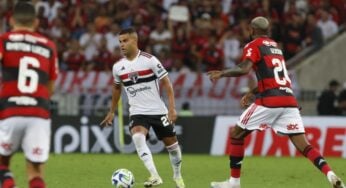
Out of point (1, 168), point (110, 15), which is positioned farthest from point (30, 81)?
point (110, 15)

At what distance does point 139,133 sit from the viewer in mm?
13023

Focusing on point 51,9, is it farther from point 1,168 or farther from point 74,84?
point 1,168

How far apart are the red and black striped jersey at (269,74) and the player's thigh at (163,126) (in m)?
1.46

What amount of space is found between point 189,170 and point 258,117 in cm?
472

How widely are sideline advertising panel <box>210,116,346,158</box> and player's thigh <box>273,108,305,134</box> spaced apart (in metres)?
10.1

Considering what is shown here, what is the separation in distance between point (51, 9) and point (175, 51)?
4.68 metres

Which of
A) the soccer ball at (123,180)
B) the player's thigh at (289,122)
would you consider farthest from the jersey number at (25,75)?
the player's thigh at (289,122)

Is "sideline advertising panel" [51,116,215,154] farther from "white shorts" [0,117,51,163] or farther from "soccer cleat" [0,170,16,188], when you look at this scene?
"white shorts" [0,117,51,163]

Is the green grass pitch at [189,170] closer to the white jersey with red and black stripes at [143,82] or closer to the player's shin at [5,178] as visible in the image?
the white jersey with red and black stripes at [143,82]

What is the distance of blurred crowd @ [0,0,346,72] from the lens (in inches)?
1021

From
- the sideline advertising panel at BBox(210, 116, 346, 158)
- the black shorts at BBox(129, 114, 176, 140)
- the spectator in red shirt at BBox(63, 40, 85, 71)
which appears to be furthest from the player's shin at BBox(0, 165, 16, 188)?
the spectator in red shirt at BBox(63, 40, 85, 71)

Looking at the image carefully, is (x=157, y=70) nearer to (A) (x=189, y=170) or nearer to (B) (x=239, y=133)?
(B) (x=239, y=133)

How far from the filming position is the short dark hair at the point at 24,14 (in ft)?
30.4

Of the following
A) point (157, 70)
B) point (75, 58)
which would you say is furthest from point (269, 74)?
point (75, 58)
